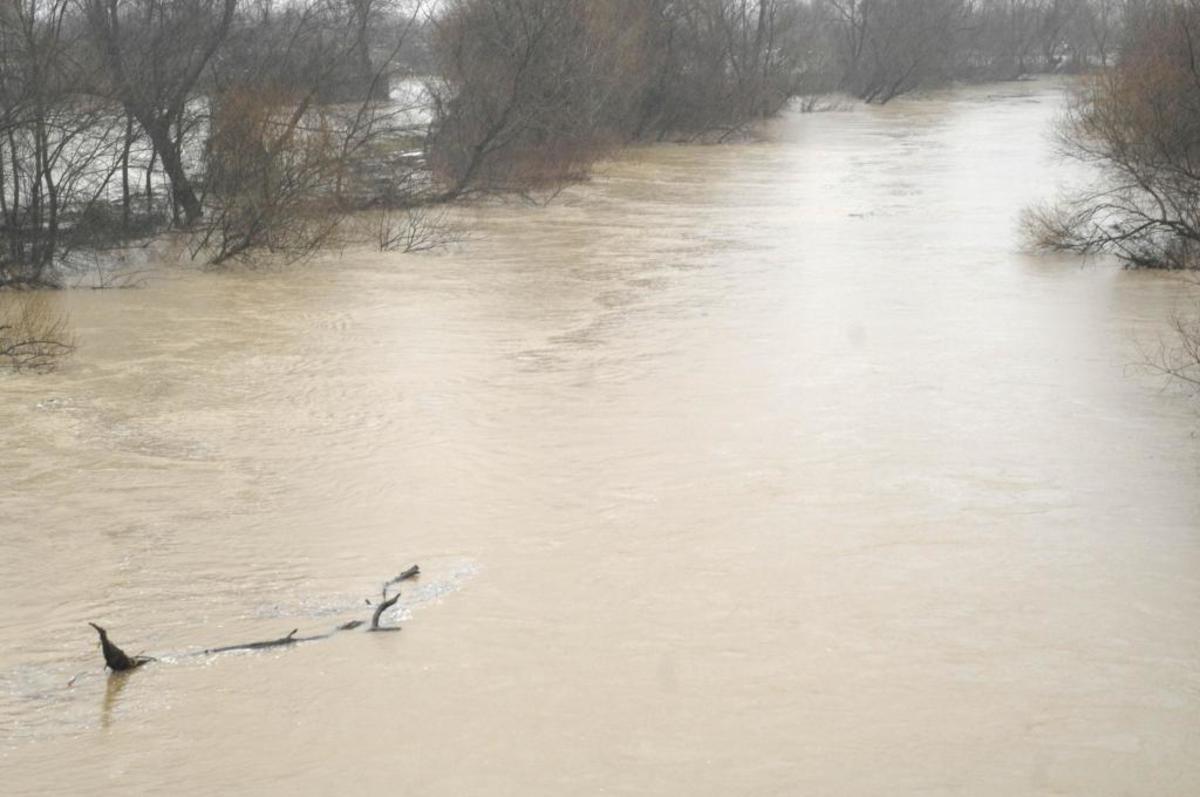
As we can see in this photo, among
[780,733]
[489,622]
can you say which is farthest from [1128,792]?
[489,622]

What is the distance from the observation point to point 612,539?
10219mm

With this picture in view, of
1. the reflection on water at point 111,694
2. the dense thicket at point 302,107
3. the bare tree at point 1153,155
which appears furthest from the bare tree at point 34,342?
the bare tree at point 1153,155

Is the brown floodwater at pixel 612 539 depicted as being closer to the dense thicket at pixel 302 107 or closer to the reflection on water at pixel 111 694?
the reflection on water at pixel 111 694

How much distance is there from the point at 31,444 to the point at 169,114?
11.0m

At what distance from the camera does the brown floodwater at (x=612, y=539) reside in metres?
7.33

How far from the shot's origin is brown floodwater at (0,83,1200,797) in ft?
24.1

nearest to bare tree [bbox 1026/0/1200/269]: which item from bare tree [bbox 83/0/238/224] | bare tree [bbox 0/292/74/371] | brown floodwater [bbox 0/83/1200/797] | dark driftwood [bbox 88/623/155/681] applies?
brown floodwater [bbox 0/83/1200/797]

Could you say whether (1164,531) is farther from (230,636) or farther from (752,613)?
(230,636)

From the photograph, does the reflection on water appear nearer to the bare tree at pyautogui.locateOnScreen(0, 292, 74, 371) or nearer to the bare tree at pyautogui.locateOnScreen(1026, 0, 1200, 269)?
the bare tree at pyautogui.locateOnScreen(0, 292, 74, 371)

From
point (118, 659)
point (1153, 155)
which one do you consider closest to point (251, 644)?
point (118, 659)

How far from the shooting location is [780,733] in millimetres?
7449

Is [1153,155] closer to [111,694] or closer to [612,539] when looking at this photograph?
[612,539]

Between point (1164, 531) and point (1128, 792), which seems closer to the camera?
point (1128, 792)

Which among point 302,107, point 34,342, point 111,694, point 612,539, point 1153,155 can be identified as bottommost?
point 111,694
